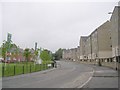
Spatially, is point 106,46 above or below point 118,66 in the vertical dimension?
above

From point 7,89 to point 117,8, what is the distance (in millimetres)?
36958

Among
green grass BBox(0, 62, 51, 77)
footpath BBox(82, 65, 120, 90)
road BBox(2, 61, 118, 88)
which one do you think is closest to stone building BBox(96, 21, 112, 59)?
green grass BBox(0, 62, 51, 77)

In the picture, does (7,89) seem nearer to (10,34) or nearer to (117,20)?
(10,34)

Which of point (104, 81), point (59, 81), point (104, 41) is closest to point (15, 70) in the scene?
point (59, 81)

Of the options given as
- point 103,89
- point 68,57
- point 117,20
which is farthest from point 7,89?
point 68,57

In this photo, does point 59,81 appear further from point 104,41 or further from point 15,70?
point 104,41

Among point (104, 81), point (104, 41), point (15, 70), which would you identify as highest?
point (104, 41)

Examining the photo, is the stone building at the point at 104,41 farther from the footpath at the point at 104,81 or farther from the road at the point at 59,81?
the road at the point at 59,81

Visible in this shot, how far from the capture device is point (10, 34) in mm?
41031

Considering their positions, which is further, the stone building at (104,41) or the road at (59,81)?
the stone building at (104,41)

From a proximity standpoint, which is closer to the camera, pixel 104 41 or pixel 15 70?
pixel 15 70

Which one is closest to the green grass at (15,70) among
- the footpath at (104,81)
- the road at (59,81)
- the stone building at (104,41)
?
the road at (59,81)

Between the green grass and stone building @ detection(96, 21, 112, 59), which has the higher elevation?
stone building @ detection(96, 21, 112, 59)

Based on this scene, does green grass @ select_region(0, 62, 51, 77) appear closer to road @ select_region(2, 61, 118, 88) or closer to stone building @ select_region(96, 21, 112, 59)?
road @ select_region(2, 61, 118, 88)
